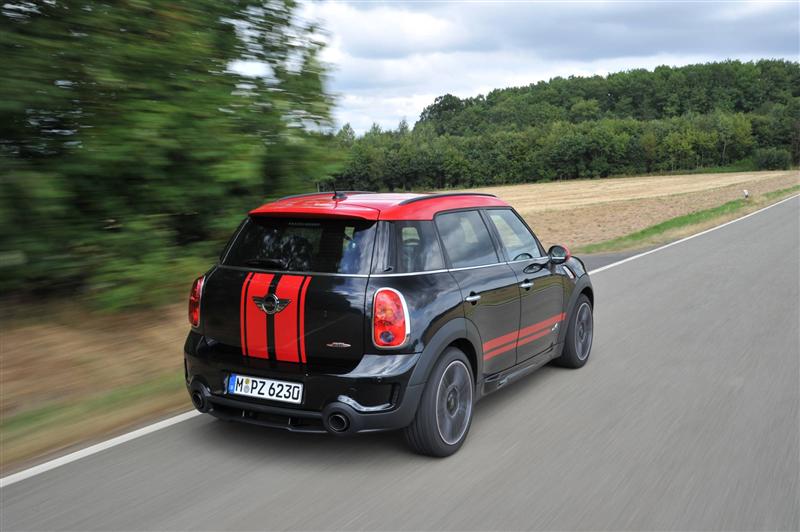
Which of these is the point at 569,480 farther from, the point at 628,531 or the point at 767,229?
the point at 767,229

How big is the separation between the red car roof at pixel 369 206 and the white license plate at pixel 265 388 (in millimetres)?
981

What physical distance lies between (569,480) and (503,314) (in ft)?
4.48

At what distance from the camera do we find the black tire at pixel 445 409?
4145mm

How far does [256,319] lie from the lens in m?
4.21

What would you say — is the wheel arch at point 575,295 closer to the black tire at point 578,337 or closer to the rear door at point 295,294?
the black tire at point 578,337

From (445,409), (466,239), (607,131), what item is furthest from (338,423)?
(607,131)

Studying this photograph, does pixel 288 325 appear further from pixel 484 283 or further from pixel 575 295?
pixel 575 295

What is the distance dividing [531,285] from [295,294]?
6.61ft

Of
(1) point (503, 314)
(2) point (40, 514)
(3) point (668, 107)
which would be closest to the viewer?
(2) point (40, 514)

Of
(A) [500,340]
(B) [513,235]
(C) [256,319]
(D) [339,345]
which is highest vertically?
(B) [513,235]

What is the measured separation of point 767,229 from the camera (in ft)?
66.0

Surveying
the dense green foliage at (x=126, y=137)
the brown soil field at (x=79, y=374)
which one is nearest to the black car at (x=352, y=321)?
the brown soil field at (x=79, y=374)

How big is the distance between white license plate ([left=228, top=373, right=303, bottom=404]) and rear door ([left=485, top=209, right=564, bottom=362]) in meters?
1.84

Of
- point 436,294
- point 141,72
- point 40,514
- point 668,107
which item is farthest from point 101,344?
point 668,107
